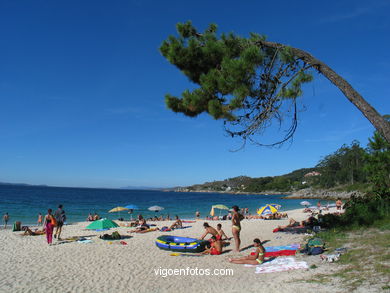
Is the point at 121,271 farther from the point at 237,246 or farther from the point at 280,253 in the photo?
the point at 280,253

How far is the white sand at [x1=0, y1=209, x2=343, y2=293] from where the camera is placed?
255 inches

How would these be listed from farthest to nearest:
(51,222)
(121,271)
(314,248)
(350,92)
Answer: (51,222) < (314,248) < (121,271) < (350,92)

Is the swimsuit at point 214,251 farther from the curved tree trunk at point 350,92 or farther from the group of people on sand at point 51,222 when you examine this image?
the group of people on sand at point 51,222

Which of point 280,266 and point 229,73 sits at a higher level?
point 229,73

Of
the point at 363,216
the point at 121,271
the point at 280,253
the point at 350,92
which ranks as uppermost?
the point at 350,92

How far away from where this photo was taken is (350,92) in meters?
6.60

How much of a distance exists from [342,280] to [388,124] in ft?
11.5

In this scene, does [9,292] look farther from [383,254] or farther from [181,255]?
[383,254]

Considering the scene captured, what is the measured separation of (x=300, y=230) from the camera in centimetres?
1376

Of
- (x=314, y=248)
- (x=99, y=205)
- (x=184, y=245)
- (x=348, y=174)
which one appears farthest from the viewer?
(x=348, y=174)

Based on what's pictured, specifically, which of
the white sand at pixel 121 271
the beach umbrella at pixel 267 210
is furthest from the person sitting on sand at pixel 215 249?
the beach umbrella at pixel 267 210

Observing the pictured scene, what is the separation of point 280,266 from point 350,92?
467cm

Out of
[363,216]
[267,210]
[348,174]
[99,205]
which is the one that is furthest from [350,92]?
[348,174]

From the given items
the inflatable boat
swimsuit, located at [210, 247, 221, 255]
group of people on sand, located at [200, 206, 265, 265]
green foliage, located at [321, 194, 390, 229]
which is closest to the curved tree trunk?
group of people on sand, located at [200, 206, 265, 265]
